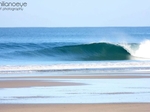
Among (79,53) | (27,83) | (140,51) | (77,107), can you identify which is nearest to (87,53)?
(79,53)

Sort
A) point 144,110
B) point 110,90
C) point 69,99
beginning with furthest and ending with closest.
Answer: point 110,90, point 69,99, point 144,110

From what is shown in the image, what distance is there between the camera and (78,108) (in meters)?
8.34

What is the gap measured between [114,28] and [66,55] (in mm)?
47892

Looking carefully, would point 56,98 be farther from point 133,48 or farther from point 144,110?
point 133,48

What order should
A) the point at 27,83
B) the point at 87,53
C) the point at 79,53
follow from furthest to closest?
the point at 79,53 → the point at 87,53 → the point at 27,83

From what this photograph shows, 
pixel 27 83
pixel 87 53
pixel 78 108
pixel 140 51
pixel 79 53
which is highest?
pixel 79 53

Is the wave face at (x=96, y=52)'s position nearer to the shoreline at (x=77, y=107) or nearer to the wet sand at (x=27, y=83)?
the wet sand at (x=27, y=83)

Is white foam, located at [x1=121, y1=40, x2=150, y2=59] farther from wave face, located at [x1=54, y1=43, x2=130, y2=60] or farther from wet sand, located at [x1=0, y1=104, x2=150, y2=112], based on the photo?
wet sand, located at [x1=0, y1=104, x2=150, y2=112]

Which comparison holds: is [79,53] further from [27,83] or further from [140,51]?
[27,83]

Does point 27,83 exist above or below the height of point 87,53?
below

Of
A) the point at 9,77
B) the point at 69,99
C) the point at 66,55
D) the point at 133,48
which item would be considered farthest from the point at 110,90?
the point at 133,48

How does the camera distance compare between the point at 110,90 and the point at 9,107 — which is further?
the point at 110,90

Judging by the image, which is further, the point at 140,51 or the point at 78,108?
the point at 140,51

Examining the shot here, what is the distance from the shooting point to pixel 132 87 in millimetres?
11008
